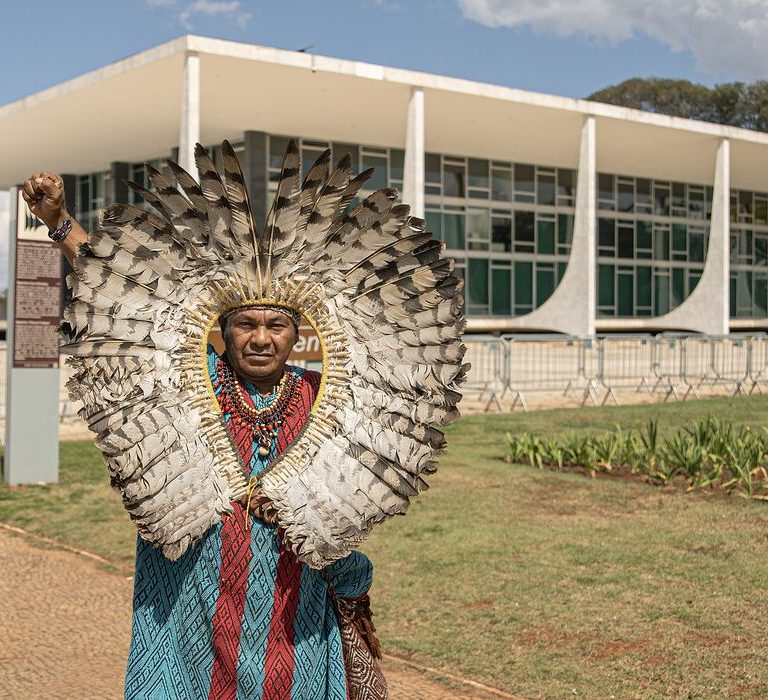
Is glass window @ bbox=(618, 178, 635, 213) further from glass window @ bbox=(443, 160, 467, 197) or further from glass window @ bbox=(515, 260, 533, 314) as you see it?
glass window @ bbox=(443, 160, 467, 197)

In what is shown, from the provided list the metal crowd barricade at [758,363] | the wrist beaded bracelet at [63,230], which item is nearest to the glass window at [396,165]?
Answer: the metal crowd barricade at [758,363]

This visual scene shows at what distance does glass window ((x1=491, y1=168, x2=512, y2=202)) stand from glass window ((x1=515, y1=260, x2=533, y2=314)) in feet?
7.63

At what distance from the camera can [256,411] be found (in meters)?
2.87

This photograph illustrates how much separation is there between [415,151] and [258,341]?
2535cm

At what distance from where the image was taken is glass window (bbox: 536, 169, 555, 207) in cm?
3709

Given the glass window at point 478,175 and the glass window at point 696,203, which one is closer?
the glass window at point 478,175

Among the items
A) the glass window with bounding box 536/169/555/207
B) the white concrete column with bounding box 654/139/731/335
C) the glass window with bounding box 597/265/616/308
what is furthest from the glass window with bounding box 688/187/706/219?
the glass window with bounding box 536/169/555/207

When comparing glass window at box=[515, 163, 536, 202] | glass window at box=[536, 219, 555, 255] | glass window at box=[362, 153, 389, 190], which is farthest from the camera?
glass window at box=[536, 219, 555, 255]

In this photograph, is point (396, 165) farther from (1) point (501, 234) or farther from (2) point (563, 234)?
(2) point (563, 234)

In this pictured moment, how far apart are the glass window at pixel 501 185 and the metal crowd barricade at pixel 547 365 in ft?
54.7

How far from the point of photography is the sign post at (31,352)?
9969 millimetres

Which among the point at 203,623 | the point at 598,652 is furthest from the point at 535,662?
the point at 203,623

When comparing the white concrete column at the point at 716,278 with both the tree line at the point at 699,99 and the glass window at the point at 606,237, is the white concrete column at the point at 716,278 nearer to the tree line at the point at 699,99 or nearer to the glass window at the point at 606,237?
the glass window at the point at 606,237

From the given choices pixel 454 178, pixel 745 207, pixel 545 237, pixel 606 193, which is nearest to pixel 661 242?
pixel 606 193
